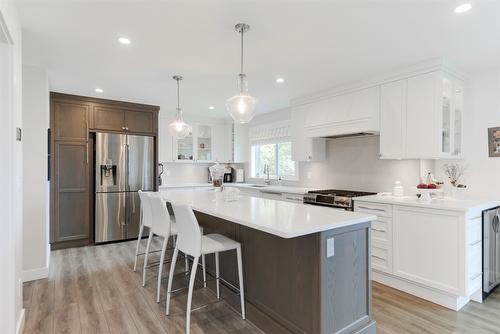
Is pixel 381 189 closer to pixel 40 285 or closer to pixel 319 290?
pixel 319 290

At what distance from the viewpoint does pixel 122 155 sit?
4684 mm

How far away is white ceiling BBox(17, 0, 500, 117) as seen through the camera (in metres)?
2.04

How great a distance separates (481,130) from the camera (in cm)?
316

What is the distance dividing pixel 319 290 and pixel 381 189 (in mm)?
2475

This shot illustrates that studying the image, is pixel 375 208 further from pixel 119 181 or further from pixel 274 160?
pixel 119 181

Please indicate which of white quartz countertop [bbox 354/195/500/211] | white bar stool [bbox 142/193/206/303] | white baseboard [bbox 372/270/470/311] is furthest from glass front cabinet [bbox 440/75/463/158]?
white bar stool [bbox 142/193/206/303]

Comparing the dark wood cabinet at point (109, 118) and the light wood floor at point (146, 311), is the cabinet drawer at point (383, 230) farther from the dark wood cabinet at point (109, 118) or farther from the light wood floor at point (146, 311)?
the dark wood cabinet at point (109, 118)

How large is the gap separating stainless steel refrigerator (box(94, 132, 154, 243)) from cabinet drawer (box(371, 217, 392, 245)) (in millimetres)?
3764

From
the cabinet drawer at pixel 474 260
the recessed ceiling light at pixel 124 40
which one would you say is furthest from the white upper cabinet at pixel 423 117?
the recessed ceiling light at pixel 124 40

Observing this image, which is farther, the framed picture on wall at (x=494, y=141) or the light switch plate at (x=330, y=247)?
the framed picture on wall at (x=494, y=141)

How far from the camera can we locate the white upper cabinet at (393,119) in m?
3.19

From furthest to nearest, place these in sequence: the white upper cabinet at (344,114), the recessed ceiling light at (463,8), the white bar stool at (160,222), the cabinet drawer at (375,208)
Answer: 1. the white upper cabinet at (344,114)
2. the cabinet drawer at (375,208)
3. the white bar stool at (160,222)
4. the recessed ceiling light at (463,8)

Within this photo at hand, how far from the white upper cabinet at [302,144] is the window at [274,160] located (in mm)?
603

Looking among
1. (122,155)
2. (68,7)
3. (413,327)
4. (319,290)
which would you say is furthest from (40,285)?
(413,327)
